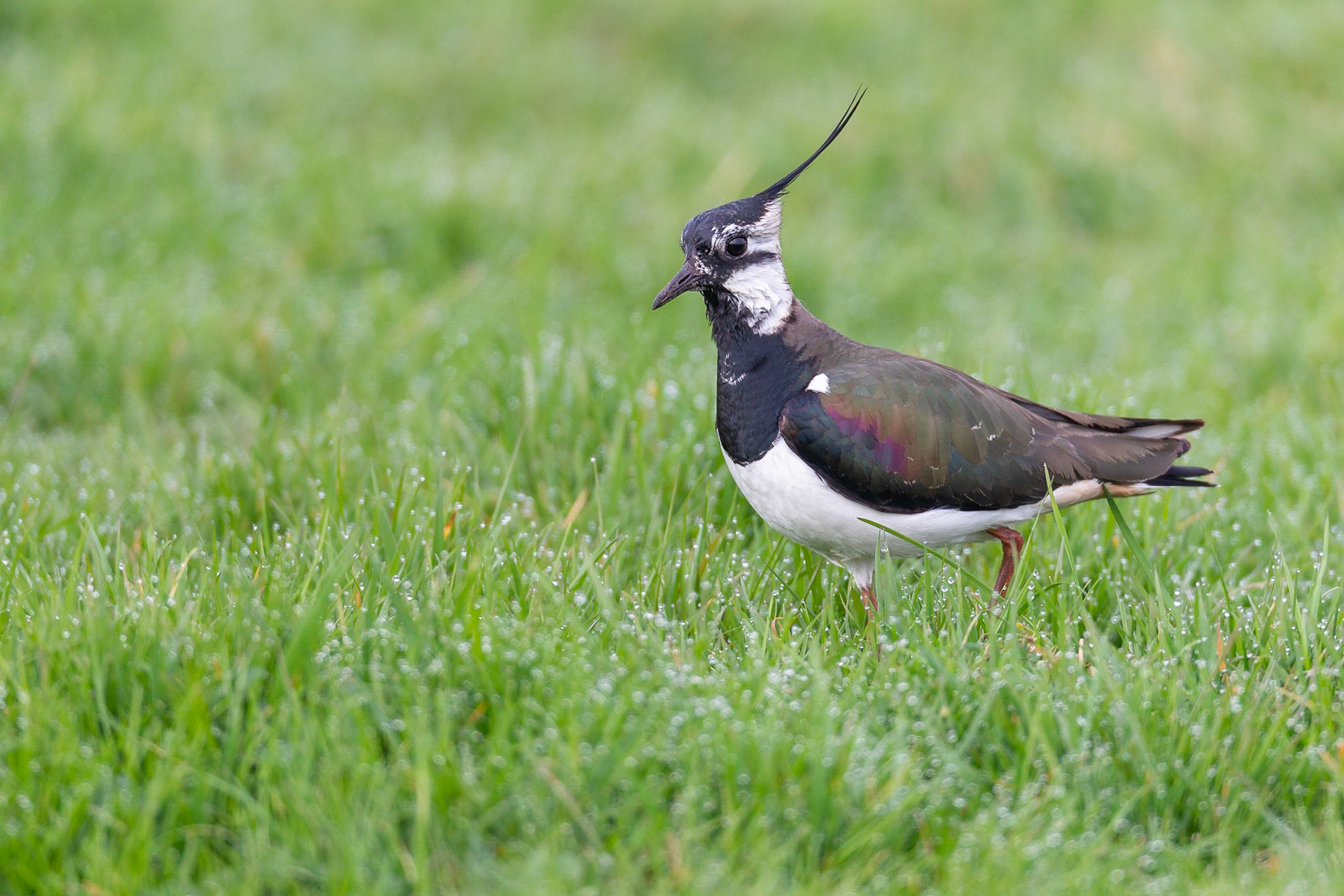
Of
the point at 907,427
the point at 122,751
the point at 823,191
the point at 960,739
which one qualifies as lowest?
the point at 122,751

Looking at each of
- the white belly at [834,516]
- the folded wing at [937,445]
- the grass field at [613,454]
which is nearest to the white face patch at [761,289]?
the folded wing at [937,445]

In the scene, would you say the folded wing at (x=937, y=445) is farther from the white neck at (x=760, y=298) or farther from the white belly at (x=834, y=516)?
the white neck at (x=760, y=298)

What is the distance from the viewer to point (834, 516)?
3.77 metres

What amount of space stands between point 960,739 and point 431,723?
1291 mm

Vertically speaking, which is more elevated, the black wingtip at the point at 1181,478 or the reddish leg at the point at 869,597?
the black wingtip at the point at 1181,478

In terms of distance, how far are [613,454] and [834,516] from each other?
109cm

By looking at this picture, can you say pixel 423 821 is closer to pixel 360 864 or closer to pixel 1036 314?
pixel 360 864

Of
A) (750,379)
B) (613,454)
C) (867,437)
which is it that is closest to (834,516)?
(867,437)

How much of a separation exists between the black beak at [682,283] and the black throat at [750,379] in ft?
0.30

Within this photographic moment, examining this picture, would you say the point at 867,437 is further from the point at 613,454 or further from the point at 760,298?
the point at 613,454

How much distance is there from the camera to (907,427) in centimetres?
388

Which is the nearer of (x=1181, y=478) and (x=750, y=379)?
(x=750, y=379)

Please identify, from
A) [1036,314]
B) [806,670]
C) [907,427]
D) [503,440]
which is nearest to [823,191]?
[1036,314]

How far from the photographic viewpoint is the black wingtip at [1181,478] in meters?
4.13
